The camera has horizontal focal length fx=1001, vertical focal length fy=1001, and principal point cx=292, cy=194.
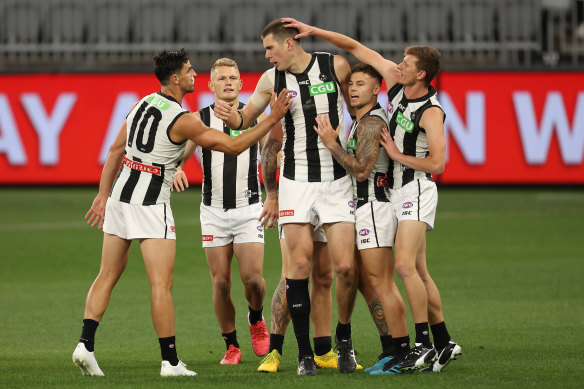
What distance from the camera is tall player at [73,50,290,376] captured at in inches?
268

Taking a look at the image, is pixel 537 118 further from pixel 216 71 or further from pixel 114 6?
pixel 216 71

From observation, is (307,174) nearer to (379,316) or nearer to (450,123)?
(379,316)

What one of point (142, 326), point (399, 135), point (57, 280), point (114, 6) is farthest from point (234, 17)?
point (399, 135)

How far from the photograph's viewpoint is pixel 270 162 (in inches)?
281

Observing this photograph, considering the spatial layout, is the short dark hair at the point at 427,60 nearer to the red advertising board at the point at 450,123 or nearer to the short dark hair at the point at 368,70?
the short dark hair at the point at 368,70

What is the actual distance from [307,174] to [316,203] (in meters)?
0.22

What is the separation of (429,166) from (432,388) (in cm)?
158

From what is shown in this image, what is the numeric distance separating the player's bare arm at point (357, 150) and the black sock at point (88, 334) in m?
2.03

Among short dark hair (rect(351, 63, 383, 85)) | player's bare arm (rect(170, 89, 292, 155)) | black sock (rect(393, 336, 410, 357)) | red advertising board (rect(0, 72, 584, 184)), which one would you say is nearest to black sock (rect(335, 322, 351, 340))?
black sock (rect(393, 336, 410, 357))

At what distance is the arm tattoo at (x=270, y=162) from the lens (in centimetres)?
714

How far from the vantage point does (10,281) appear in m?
11.6

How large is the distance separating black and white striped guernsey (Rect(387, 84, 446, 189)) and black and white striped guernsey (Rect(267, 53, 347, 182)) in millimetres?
385

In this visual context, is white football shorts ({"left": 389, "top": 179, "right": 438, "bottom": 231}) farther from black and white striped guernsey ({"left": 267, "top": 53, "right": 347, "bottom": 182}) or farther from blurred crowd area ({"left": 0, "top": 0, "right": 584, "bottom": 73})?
blurred crowd area ({"left": 0, "top": 0, "right": 584, "bottom": 73})

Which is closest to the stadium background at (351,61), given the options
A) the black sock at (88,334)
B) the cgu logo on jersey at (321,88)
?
the black sock at (88,334)
